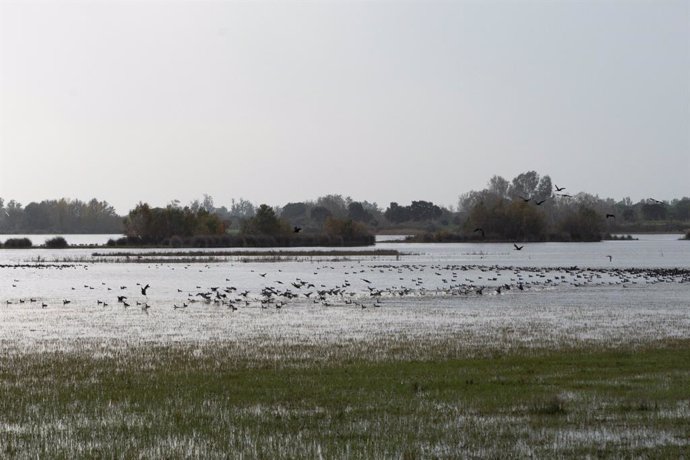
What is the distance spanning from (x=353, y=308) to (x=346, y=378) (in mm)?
21742

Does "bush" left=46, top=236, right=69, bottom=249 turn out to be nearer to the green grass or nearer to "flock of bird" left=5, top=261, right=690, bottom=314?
"flock of bird" left=5, top=261, right=690, bottom=314

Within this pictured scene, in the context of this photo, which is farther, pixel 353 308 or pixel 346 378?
pixel 353 308

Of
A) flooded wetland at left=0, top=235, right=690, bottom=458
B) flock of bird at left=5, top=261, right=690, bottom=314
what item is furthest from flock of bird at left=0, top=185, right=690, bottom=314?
flooded wetland at left=0, top=235, right=690, bottom=458

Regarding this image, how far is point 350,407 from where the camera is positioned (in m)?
15.6

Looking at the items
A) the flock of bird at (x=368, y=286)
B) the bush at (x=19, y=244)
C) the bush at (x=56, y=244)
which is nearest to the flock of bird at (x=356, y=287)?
the flock of bird at (x=368, y=286)

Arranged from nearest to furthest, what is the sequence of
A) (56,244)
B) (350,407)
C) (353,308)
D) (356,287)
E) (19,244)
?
(350,407), (353,308), (356,287), (19,244), (56,244)

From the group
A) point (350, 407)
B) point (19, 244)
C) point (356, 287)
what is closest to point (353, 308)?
point (356, 287)

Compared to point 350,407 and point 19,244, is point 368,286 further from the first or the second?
point 19,244

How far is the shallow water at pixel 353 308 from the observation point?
2875 centimetres

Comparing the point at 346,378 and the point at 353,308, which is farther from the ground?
the point at 346,378

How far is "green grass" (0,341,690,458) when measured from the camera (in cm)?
1276

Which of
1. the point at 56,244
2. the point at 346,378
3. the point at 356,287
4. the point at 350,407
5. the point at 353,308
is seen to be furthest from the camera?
the point at 56,244

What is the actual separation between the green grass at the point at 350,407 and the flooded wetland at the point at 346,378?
46 millimetres

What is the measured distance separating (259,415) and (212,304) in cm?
2826
